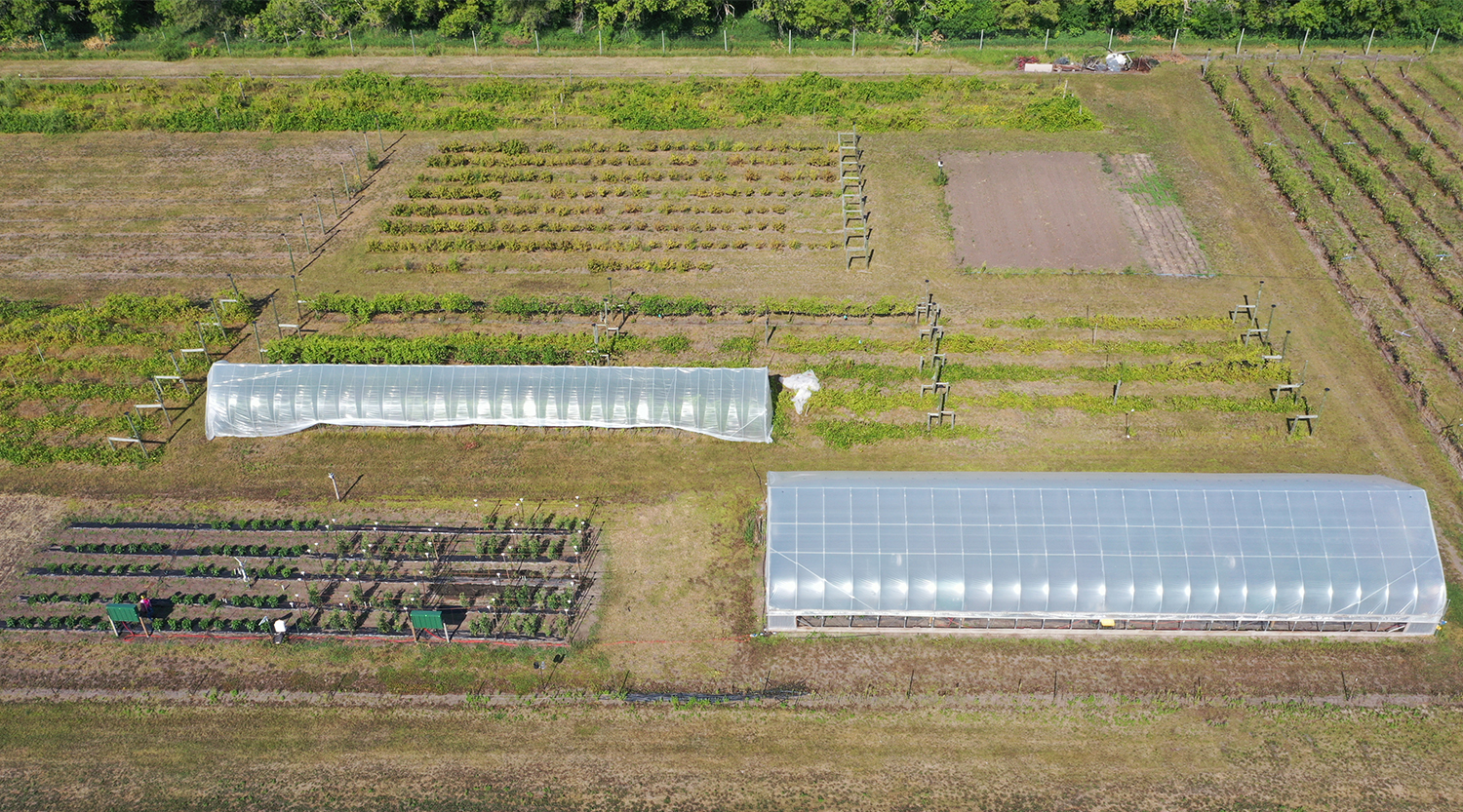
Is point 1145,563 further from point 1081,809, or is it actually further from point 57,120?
point 57,120

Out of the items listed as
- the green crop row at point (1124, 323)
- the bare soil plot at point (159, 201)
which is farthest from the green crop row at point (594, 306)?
the bare soil plot at point (159, 201)

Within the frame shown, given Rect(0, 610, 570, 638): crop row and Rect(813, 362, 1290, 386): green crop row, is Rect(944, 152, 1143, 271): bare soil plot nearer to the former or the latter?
Rect(813, 362, 1290, 386): green crop row

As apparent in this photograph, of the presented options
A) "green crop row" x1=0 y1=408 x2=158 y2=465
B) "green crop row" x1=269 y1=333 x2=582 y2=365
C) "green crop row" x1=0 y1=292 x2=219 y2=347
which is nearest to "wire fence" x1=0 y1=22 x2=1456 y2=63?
"green crop row" x1=0 y1=292 x2=219 y2=347

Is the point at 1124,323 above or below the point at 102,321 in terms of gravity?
below

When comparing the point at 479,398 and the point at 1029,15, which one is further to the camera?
the point at 1029,15

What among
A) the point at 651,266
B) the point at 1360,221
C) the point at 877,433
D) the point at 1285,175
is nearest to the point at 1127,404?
the point at 877,433

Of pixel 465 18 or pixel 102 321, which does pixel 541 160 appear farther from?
pixel 102 321

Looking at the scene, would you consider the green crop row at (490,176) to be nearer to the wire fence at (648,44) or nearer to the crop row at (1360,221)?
the wire fence at (648,44)

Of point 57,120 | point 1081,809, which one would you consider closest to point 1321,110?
point 1081,809
